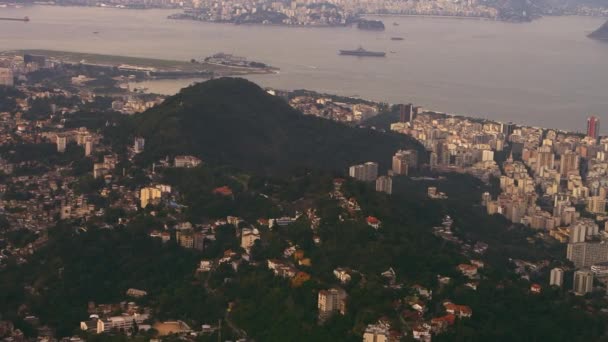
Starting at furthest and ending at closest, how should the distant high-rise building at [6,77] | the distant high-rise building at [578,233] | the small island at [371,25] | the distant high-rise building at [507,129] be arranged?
the small island at [371,25]
the distant high-rise building at [6,77]
the distant high-rise building at [507,129]
the distant high-rise building at [578,233]

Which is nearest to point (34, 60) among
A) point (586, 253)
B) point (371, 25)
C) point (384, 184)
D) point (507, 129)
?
point (507, 129)

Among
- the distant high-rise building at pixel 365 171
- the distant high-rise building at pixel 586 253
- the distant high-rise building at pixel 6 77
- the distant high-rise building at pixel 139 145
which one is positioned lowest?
the distant high-rise building at pixel 586 253

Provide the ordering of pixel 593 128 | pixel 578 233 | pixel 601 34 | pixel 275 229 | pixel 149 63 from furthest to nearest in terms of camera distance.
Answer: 1. pixel 601 34
2. pixel 149 63
3. pixel 593 128
4. pixel 578 233
5. pixel 275 229

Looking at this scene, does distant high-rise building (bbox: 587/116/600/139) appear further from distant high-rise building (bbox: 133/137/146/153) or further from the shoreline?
the shoreline

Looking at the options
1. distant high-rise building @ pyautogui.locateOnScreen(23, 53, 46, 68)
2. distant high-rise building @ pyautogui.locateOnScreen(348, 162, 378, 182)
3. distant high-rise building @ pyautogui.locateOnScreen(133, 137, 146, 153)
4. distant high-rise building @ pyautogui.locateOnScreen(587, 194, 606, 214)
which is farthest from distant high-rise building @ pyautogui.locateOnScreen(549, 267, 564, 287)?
distant high-rise building @ pyautogui.locateOnScreen(23, 53, 46, 68)

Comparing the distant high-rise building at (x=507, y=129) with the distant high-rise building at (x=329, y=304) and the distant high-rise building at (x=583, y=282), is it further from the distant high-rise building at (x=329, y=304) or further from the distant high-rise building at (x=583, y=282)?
the distant high-rise building at (x=329, y=304)

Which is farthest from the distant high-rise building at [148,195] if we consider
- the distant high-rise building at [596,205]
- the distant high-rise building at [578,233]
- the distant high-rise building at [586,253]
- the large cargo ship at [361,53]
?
the large cargo ship at [361,53]

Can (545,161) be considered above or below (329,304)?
below

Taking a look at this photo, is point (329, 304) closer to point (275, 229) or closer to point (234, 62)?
point (275, 229)

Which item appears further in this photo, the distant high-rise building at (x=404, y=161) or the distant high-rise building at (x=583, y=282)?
the distant high-rise building at (x=404, y=161)
